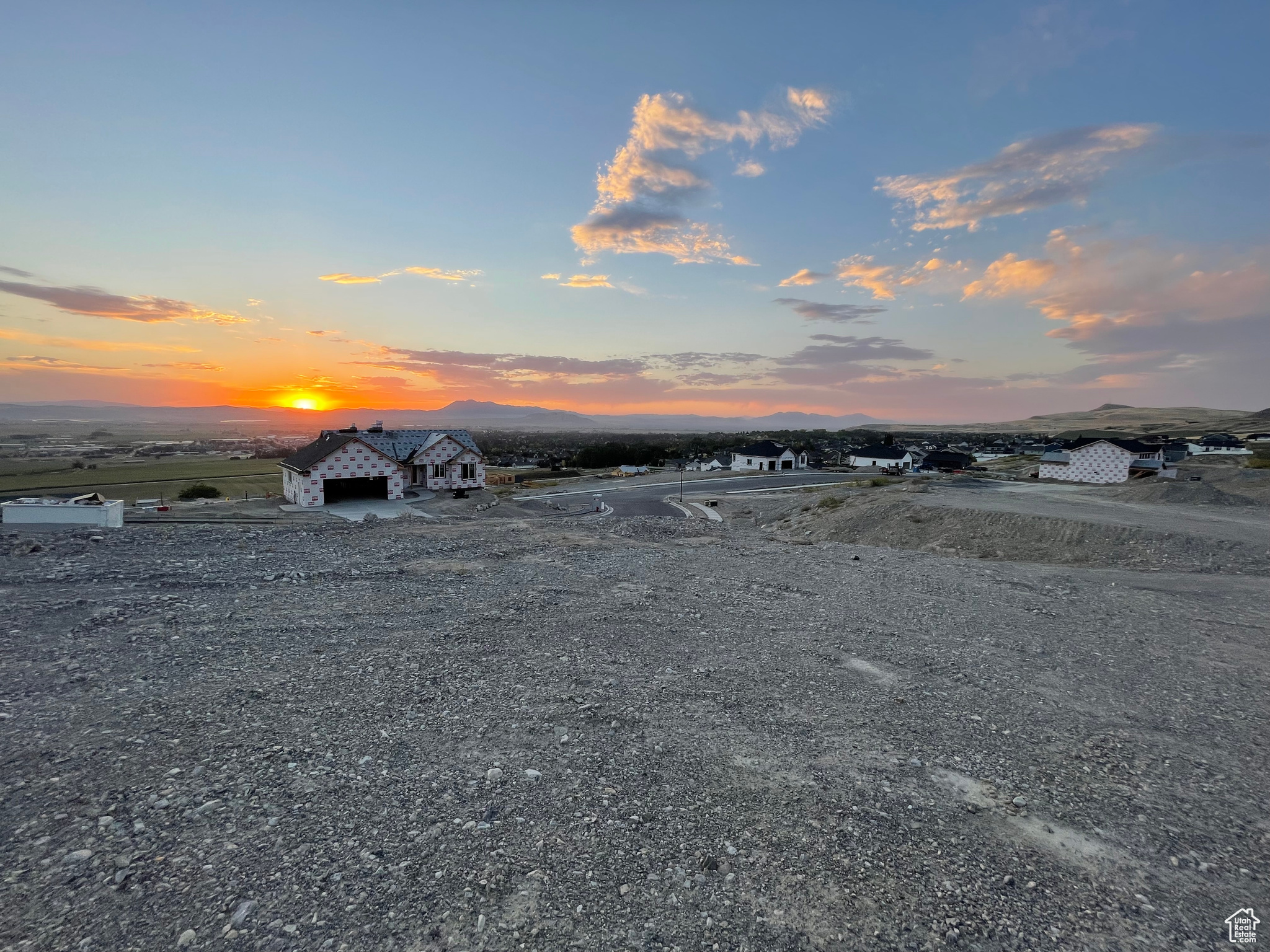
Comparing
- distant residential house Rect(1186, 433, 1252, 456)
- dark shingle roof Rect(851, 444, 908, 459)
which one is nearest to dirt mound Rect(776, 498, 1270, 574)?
dark shingle roof Rect(851, 444, 908, 459)

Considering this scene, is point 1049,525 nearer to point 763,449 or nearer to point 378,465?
point 378,465

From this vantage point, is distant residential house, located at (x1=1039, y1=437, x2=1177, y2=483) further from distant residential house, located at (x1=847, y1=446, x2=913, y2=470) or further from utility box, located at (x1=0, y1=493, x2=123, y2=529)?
utility box, located at (x1=0, y1=493, x2=123, y2=529)

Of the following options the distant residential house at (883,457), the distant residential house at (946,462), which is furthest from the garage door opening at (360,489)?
the distant residential house at (946,462)

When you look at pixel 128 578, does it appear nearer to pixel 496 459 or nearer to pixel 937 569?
pixel 937 569

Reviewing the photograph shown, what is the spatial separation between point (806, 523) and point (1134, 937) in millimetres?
25946

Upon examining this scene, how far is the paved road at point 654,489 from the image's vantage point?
36.9m

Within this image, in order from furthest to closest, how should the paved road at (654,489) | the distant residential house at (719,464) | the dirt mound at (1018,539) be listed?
the distant residential house at (719,464)
the paved road at (654,489)
the dirt mound at (1018,539)

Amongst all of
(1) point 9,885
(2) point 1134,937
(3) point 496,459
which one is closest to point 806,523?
(2) point 1134,937

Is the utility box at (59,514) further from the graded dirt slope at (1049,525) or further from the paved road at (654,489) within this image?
the graded dirt slope at (1049,525)

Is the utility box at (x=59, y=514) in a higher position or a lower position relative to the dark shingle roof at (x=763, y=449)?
lower

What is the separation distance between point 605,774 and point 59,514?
2132 cm

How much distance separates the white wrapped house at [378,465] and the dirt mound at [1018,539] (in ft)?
78.8

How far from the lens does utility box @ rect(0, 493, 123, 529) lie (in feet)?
54.9

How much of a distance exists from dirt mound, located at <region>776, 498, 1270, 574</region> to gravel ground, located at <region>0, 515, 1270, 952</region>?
867 cm
